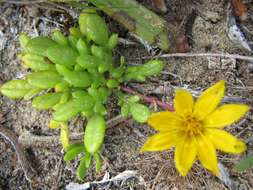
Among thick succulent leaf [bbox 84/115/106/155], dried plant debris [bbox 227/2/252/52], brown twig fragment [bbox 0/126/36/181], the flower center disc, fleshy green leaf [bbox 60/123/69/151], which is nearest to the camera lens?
the flower center disc

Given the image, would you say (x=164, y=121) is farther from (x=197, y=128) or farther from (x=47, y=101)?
(x=47, y=101)

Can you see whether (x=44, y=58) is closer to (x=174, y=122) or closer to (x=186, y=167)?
(x=174, y=122)

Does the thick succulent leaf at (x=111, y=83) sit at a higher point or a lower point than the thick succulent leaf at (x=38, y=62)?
lower

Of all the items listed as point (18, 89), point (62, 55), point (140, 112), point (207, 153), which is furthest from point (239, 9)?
point (18, 89)

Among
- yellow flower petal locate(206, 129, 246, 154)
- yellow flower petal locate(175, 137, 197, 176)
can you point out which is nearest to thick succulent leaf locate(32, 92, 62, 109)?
yellow flower petal locate(175, 137, 197, 176)

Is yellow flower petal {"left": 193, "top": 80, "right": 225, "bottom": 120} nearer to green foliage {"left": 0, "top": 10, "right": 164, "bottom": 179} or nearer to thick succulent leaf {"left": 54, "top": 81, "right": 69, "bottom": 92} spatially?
green foliage {"left": 0, "top": 10, "right": 164, "bottom": 179}

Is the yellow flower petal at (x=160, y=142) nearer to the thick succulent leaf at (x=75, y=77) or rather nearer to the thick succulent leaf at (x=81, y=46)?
the thick succulent leaf at (x=75, y=77)

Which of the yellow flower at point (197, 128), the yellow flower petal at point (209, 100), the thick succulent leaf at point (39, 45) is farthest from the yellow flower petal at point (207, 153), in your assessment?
the thick succulent leaf at point (39, 45)
